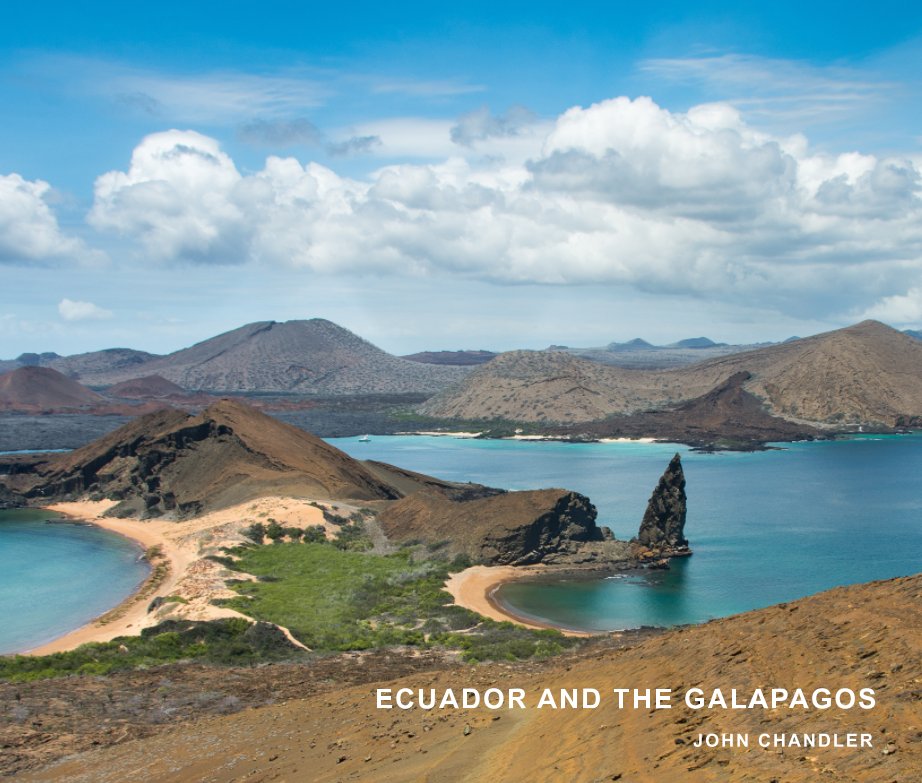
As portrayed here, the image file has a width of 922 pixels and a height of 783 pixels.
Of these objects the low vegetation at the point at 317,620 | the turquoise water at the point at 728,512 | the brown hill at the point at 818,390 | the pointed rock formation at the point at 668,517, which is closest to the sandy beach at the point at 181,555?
the low vegetation at the point at 317,620

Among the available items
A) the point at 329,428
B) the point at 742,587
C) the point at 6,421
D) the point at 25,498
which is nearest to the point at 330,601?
the point at 742,587

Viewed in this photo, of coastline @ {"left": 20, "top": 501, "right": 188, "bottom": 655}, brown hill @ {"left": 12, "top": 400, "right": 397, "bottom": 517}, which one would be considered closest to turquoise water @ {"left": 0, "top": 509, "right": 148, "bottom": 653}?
coastline @ {"left": 20, "top": 501, "right": 188, "bottom": 655}

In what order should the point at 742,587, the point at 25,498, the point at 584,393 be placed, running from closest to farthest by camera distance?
the point at 742,587
the point at 25,498
the point at 584,393

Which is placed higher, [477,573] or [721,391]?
[721,391]

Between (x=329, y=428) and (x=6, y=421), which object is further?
(x=329, y=428)

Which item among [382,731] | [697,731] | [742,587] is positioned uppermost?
[697,731]

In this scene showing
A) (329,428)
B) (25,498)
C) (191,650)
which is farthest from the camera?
(329,428)

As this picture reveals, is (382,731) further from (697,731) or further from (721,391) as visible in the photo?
(721,391)
